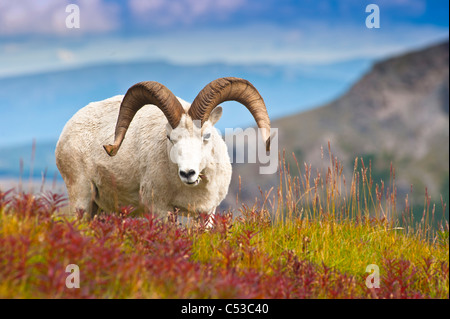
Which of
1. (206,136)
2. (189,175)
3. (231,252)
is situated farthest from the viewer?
(206,136)

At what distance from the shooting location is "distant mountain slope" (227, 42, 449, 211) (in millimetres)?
96713

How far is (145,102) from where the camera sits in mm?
7988

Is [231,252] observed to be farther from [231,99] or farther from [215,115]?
[231,99]

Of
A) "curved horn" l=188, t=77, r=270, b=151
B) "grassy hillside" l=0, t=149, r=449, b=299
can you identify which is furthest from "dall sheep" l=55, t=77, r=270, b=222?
"grassy hillside" l=0, t=149, r=449, b=299

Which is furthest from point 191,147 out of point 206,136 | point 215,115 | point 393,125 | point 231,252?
point 393,125

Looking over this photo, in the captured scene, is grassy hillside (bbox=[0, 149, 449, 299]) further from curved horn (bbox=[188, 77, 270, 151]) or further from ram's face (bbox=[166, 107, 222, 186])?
curved horn (bbox=[188, 77, 270, 151])

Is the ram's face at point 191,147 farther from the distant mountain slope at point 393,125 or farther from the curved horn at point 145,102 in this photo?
the distant mountain slope at point 393,125

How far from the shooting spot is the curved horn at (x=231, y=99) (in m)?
7.42

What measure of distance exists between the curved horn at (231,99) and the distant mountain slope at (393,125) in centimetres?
7420

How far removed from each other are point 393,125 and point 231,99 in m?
111

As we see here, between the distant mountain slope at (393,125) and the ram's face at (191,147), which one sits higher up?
the distant mountain slope at (393,125)

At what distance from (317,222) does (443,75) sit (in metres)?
125

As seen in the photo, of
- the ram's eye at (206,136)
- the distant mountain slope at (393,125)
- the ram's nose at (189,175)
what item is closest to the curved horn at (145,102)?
the ram's eye at (206,136)

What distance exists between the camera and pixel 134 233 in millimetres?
5605
